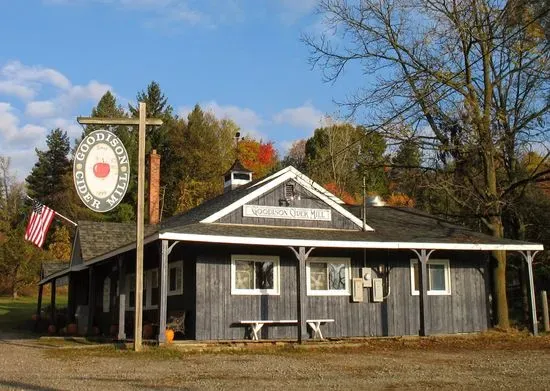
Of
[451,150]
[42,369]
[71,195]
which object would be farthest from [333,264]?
[71,195]

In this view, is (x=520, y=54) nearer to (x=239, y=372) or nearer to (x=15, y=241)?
(x=239, y=372)

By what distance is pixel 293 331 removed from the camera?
1898cm

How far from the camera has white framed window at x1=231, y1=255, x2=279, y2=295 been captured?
1862 cm

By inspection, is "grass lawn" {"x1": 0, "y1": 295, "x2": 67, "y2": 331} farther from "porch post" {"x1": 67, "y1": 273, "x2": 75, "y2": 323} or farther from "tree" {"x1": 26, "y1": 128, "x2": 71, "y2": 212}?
"tree" {"x1": 26, "y1": 128, "x2": 71, "y2": 212}

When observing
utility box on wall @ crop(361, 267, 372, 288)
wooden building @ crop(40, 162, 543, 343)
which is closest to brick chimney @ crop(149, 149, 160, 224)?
wooden building @ crop(40, 162, 543, 343)

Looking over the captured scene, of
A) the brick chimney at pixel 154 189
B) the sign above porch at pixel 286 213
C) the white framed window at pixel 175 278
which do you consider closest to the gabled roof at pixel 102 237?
the white framed window at pixel 175 278

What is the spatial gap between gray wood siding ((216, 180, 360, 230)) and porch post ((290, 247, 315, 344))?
2.24 meters

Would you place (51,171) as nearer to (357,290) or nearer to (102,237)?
(102,237)

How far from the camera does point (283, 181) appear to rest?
2038 centimetres

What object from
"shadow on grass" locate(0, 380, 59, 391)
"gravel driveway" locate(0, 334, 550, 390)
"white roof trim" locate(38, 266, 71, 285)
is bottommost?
"gravel driveway" locate(0, 334, 550, 390)

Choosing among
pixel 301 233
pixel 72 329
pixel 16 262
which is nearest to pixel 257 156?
pixel 16 262

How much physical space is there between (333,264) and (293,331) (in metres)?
2.43

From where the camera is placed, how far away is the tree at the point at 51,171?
65.4 metres

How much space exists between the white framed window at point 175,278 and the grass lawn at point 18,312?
12645mm
